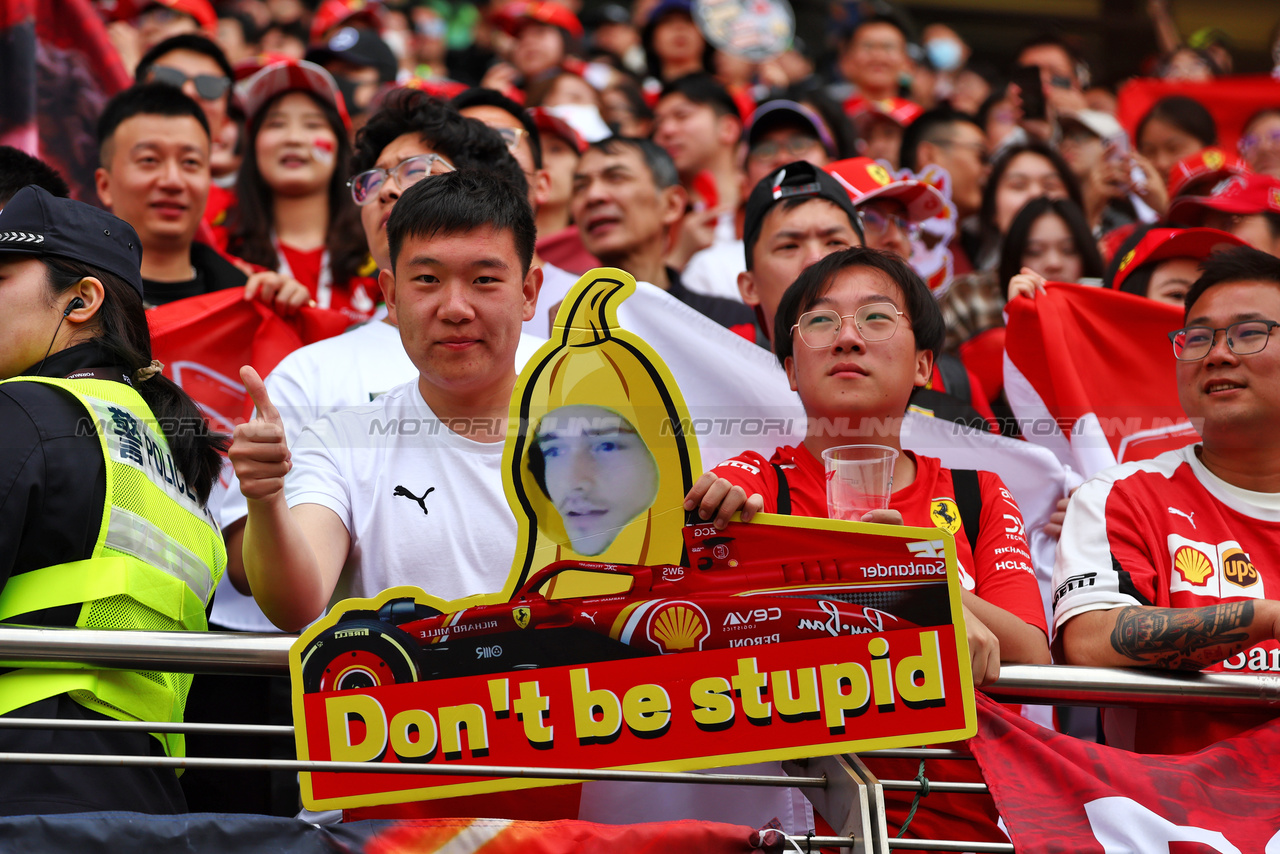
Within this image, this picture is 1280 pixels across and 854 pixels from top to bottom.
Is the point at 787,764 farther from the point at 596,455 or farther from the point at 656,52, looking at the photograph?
the point at 656,52

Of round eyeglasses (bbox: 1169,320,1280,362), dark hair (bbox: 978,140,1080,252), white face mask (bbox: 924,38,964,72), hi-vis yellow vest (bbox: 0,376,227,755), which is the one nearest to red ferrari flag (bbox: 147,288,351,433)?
hi-vis yellow vest (bbox: 0,376,227,755)

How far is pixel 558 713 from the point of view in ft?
7.27

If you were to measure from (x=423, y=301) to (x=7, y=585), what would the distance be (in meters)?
0.99

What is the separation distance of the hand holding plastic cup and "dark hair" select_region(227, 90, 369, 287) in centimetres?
288

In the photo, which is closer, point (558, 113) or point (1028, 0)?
point (558, 113)

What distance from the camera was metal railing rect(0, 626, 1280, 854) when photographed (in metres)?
2.15

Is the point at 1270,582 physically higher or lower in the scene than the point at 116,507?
lower

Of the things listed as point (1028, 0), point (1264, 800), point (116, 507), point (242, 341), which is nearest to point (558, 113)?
point (242, 341)

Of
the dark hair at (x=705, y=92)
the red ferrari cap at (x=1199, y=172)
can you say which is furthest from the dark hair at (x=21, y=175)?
the red ferrari cap at (x=1199, y=172)

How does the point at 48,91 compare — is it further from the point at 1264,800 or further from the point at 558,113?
the point at 1264,800

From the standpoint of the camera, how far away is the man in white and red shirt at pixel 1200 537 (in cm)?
253

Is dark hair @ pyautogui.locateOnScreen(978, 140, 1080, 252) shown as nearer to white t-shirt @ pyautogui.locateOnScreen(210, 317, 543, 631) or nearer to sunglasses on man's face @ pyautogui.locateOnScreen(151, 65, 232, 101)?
white t-shirt @ pyautogui.locateOnScreen(210, 317, 543, 631)

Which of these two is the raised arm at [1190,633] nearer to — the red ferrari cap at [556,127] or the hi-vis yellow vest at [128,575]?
the hi-vis yellow vest at [128,575]

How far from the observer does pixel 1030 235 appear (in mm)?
4996
